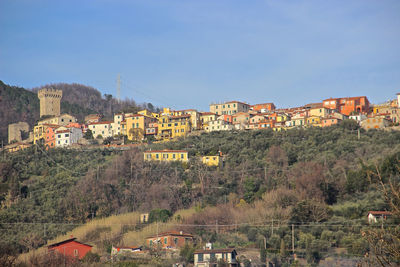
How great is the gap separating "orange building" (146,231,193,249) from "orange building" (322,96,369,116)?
112 ft

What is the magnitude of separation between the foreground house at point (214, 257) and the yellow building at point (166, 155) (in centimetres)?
2289

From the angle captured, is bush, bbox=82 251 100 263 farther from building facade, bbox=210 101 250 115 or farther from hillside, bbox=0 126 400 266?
building facade, bbox=210 101 250 115

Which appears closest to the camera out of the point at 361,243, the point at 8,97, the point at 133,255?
the point at 361,243

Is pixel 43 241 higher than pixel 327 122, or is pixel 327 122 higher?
pixel 327 122

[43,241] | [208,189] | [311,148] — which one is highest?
[311,148]

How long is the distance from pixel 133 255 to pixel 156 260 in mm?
2525

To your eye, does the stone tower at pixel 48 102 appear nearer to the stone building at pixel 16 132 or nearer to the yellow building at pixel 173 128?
the stone building at pixel 16 132

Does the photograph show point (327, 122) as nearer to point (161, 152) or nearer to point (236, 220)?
point (161, 152)

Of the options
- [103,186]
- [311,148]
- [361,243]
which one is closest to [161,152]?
[103,186]

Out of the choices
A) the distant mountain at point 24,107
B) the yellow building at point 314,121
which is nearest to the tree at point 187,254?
the yellow building at point 314,121

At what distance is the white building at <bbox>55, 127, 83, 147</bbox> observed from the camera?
65.9m

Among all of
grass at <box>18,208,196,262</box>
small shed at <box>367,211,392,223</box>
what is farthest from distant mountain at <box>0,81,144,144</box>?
small shed at <box>367,211,392,223</box>

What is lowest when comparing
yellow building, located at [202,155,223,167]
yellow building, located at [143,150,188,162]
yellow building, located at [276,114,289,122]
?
yellow building, located at [202,155,223,167]

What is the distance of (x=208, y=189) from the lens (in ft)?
159
